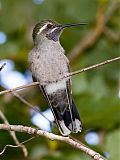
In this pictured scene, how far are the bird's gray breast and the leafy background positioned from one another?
0.65 meters

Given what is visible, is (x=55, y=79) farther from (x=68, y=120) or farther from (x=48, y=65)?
(x=68, y=120)

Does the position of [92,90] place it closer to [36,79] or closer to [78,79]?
[78,79]

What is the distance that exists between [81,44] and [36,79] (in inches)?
65.0

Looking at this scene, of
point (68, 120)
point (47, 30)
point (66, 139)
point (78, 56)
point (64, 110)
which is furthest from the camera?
point (78, 56)

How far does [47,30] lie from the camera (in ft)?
13.1

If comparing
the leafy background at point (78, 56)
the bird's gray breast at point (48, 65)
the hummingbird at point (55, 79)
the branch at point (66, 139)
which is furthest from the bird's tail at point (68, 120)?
the leafy background at point (78, 56)

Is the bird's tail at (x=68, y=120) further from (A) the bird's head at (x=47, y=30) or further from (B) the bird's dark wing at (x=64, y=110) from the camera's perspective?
(A) the bird's head at (x=47, y=30)

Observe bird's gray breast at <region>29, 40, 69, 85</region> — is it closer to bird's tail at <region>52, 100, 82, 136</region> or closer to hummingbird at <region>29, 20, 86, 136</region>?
hummingbird at <region>29, 20, 86, 136</region>

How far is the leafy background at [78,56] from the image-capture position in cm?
440

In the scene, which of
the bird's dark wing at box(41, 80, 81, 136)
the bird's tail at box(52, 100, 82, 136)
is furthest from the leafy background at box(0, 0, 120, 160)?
the bird's tail at box(52, 100, 82, 136)

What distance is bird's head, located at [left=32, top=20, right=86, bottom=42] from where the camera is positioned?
13.0 feet

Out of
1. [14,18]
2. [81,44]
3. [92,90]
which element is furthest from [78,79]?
[14,18]

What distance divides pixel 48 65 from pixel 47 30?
379 mm

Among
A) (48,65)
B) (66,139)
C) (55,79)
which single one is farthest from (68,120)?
(66,139)
